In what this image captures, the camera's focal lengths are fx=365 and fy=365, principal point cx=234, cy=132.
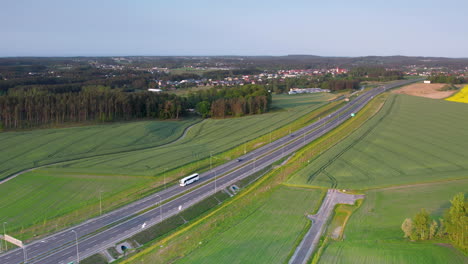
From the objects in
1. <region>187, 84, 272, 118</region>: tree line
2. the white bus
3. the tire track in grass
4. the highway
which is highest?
<region>187, 84, 272, 118</region>: tree line

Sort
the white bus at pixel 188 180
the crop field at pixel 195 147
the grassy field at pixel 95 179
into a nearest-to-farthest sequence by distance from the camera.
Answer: the grassy field at pixel 95 179 → the white bus at pixel 188 180 → the crop field at pixel 195 147

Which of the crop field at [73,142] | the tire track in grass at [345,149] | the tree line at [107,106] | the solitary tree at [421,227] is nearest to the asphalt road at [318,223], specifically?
the tire track in grass at [345,149]

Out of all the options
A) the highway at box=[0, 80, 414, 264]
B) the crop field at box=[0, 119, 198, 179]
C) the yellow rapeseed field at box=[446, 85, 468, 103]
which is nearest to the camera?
the highway at box=[0, 80, 414, 264]

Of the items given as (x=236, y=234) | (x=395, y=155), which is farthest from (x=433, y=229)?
(x=395, y=155)

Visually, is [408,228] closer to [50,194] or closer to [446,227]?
[446,227]

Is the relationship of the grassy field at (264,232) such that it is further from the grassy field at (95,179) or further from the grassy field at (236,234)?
the grassy field at (95,179)

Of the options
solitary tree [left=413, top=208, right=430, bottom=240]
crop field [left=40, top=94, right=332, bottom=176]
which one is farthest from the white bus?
solitary tree [left=413, top=208, right=430, bottom=240]

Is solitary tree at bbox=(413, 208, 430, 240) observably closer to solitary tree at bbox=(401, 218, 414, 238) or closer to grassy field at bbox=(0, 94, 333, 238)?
solitary tree at bbox=(401, 218, 414, 238)
